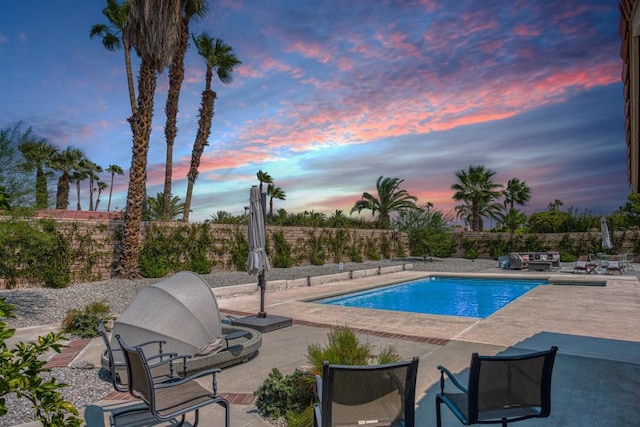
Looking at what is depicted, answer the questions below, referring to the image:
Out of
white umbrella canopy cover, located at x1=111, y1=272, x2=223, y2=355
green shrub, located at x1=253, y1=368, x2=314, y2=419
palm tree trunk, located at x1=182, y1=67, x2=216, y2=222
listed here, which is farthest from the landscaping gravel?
palm tree trunk, located at x1=182, y1=67, x2=216, y2=222

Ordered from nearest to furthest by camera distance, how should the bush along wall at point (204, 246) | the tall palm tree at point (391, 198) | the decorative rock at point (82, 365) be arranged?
the decorative rock at point (82, 365), the bush along wall at point (204, 246), the tall palm tree at point (391, 198)

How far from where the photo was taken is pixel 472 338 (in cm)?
702

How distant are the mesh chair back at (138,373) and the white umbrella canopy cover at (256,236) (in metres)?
4.77

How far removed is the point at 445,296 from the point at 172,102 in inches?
742

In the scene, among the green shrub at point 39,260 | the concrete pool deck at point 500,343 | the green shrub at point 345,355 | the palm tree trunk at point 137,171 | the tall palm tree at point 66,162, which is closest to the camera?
the concrete pool deck at point 500,343

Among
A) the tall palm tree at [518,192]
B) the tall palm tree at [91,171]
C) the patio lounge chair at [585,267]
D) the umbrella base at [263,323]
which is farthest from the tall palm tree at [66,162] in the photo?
the tall palm tree at [518,192]

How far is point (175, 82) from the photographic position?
2286cm

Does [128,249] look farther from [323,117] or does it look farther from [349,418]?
[349,418]

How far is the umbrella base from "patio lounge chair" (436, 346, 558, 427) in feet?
16.8

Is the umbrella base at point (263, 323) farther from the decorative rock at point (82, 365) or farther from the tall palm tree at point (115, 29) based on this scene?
the tall palm tree at point (115, 29)

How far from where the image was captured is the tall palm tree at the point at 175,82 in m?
20.6

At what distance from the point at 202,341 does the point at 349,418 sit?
125 inches

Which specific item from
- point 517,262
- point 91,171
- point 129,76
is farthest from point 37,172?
point 91,171

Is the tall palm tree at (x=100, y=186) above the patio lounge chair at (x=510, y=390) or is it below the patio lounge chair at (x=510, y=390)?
above
